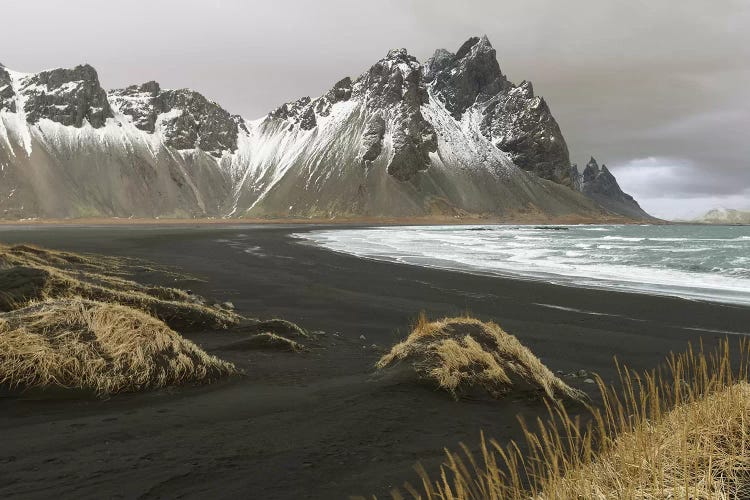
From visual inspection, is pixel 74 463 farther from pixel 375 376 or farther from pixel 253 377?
pixel 375 376

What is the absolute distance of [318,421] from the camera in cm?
656

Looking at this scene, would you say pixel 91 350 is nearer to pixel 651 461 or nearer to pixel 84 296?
pixel 84 296

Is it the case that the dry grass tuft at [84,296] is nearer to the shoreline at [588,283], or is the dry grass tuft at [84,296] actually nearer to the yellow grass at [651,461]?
the yellow grass at [651,461]

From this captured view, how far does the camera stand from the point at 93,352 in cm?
739

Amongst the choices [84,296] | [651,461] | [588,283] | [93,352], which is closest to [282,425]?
[93,352]

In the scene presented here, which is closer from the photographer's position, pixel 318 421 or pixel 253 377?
pixel 318 421

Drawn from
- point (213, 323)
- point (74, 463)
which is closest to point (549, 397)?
point (74, 463)

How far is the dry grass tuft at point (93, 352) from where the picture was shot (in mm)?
6930

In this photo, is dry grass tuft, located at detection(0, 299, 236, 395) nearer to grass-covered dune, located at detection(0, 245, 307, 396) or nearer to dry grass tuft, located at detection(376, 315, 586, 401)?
grass-covered dune, located at detection(0, 245, 307, 396)

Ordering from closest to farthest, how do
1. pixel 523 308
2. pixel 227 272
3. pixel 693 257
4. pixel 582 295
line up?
pixel 523 308, pixel 582 295, pixel 227 272, pixel 693 257

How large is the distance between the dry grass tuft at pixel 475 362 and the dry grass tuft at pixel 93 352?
3327 mm

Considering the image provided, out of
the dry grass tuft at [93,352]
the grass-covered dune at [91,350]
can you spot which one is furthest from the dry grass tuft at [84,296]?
the dry grass tuft at [93,352]

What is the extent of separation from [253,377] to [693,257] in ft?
137

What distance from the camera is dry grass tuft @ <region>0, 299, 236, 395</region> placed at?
6.93 metres
